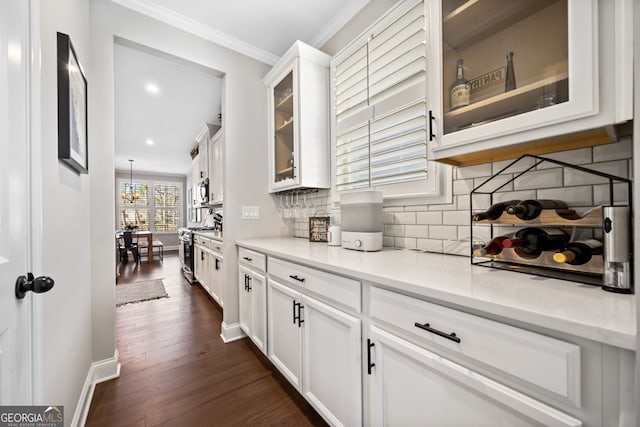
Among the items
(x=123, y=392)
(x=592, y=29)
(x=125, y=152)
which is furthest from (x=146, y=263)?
(x=592, y=29)

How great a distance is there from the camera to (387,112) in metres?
1.64

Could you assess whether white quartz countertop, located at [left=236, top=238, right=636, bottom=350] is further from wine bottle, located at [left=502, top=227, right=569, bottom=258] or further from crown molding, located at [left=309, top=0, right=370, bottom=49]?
crown molding, located at [left=309, top=0, right=370, bottom=49]

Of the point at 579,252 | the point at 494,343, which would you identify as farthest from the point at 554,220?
the point at 494,343

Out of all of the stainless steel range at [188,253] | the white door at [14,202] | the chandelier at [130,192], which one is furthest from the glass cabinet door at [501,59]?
the chandelier at [130,192]

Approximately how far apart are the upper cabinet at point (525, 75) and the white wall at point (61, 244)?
159 cm

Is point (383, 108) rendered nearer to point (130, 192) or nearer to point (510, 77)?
point (510, 77)

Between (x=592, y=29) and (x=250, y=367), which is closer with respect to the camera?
(x=592, y=29)

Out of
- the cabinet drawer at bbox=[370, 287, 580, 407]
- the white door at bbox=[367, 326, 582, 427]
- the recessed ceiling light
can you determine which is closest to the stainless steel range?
the recessed ceiling light

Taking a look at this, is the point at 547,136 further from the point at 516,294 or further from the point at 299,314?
the point at 299,314

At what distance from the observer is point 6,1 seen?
2.31ft

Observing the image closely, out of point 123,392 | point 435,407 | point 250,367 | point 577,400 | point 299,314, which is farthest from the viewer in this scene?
point 250,367

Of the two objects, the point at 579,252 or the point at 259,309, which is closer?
the point at 579,252

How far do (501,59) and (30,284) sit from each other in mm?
1816

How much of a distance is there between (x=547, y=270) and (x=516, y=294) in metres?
0.32
